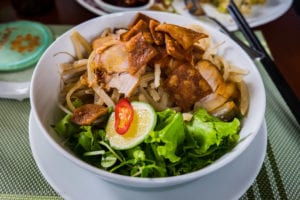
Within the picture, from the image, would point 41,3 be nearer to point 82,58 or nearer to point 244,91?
point 82,58

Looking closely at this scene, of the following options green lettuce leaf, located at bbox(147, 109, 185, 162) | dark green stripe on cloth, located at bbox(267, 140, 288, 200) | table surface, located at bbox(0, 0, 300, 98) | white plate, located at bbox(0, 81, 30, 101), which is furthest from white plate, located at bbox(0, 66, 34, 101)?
dark green stripe on cloth, located at bbox(267, 140, 288, 200)

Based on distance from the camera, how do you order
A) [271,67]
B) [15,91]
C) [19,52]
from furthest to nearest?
[19,52] → [271,67] → [15,91]

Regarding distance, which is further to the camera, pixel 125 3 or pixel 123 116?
pixel 125 3

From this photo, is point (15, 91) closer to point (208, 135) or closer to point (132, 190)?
point (132, 190)

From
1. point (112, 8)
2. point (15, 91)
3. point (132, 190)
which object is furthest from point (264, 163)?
point (112, 8)

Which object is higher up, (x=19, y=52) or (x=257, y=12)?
(x=19, y=52)

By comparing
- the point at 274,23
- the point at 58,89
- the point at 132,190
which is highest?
the point at 58,89

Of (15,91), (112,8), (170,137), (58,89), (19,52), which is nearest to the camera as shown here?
(170,137)

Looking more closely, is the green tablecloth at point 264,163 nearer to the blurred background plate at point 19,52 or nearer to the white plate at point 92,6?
the blurred background plate at point 19,52
